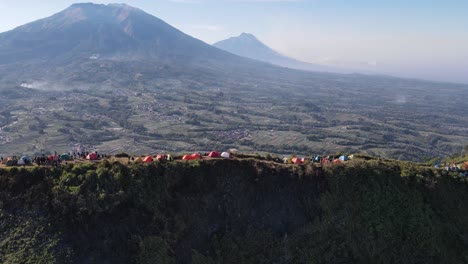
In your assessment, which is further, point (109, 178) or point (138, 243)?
point (109, 178)

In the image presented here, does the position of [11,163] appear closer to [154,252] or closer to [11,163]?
[11,163]

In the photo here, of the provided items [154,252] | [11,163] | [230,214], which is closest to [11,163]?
[11,163]

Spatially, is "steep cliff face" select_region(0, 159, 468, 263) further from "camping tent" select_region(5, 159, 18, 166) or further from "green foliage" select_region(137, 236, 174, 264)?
"camping tent" select_region(5, 159, 18, 166)

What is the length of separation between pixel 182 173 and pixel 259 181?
6.00 metres

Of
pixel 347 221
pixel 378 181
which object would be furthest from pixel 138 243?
pixel 378 181

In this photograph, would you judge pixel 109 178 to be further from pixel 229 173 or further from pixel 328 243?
pixel 328 243

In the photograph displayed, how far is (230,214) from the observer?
2812 centimetres

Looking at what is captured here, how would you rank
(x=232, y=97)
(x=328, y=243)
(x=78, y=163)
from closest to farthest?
1. (x=328, y=243)
2. (x=78, y=163)
3. (x=232, y=97)

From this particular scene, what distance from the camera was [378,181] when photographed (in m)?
30.5

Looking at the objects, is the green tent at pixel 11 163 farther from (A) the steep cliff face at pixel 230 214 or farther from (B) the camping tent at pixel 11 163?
(A) the steep cliff face at pixel 230 214

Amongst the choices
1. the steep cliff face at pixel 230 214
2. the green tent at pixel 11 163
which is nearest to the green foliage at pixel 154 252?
the steep cliff face at pixel 230 214

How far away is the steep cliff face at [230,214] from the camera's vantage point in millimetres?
25094

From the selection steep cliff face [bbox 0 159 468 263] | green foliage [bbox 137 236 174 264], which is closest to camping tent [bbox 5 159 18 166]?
steep cliff face [bbox 0 159 468 263]

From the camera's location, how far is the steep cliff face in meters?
25.1
